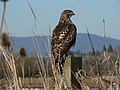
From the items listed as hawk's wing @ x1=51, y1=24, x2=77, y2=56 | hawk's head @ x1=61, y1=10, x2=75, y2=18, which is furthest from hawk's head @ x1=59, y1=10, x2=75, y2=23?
hawk's wing @ x1=51, y1=24, x2=77, y2=56

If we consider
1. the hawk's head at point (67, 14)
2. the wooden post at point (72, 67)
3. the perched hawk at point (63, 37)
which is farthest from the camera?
the hawk's head at point (67, 14)

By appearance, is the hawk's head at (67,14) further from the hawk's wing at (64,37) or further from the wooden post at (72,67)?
the wooden post at (72,67)

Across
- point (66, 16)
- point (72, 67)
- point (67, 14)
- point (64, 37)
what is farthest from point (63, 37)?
point (72, 67)

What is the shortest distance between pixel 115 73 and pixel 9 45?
0.88 meters

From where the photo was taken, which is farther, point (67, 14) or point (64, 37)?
point (67, 14)

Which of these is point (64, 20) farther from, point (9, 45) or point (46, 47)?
point (9, 45)

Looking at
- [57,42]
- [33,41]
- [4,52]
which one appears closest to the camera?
[4,52]

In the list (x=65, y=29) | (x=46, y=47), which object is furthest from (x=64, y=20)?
(x=46, y=47)

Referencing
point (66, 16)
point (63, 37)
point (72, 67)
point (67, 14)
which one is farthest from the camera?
point (67, 14)

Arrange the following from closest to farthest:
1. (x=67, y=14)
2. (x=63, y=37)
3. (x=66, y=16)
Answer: (x=63, y=37), (x=66, y=16), (x=67, y=14)

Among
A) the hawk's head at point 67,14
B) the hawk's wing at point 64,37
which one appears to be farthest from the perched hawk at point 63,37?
the hawk's head at point 67,14

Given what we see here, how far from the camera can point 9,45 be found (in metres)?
2.14

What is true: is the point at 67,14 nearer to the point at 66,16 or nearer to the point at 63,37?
the point at 66,16

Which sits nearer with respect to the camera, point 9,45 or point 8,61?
point 9,45
